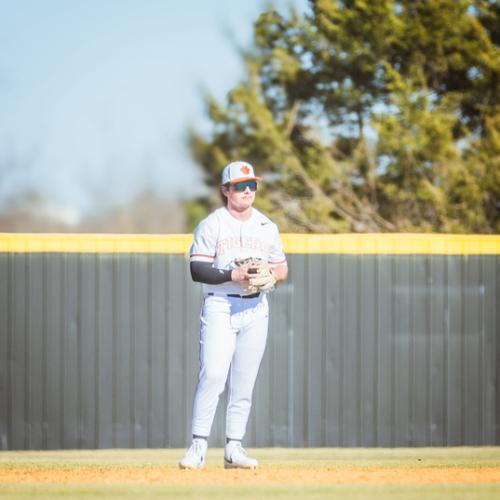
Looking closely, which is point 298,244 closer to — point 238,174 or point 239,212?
point 239,212

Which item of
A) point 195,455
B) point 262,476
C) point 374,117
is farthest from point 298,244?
point 374,117

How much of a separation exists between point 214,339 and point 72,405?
120 inches

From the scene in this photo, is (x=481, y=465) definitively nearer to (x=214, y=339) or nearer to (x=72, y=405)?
(x=214, y=339)

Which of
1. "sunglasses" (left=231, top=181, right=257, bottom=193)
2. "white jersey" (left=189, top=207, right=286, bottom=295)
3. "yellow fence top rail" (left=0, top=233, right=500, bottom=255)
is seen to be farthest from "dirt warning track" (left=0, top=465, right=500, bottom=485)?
"yellow fence top rail" (left=0, top=233, right=500, bottom=255)

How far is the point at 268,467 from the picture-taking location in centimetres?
853

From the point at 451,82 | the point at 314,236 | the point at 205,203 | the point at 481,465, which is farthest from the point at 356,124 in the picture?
the point at 481,465

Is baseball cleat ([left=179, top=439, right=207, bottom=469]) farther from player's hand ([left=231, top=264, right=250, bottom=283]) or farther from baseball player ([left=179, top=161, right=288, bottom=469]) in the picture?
player's hand ([left=231, top=264, right=250, bottom=283])

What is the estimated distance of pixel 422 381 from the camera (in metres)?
10.7

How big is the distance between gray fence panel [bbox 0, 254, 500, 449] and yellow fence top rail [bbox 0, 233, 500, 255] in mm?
75

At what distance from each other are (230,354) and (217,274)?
595mm

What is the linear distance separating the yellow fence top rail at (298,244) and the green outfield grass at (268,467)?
1.85 metres

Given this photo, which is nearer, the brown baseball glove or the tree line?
the brown baseball glove

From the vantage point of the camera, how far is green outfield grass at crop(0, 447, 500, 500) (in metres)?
7.09

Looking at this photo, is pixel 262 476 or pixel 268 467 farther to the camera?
pixel 268 467
